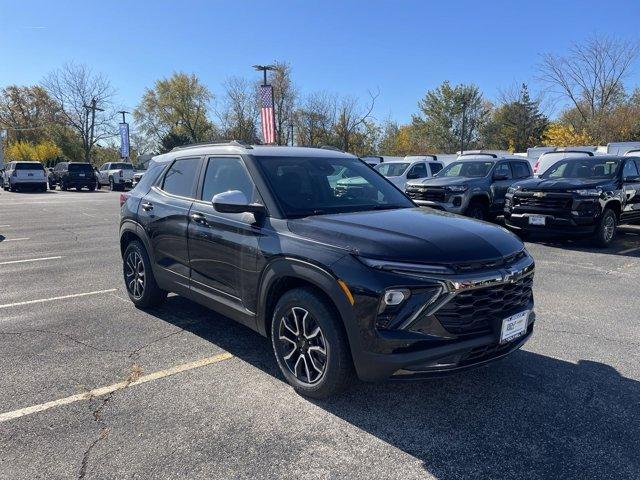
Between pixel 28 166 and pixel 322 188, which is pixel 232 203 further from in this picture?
pixel 28 166

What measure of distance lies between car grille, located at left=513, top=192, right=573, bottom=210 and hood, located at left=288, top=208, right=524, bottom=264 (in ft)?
21.8

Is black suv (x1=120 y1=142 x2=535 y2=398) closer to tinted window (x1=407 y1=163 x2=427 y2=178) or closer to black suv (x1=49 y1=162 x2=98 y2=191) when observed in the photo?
tinted window (x1=407 y1=163 x2=427 y2=178)

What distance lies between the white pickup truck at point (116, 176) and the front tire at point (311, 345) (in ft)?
112

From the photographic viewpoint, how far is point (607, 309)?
→ 566 cm

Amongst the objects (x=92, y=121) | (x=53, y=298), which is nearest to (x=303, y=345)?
(x=53, y=298)

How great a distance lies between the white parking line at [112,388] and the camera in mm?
3340

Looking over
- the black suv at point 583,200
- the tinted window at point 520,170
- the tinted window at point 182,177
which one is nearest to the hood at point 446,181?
the black suv at point 583,200

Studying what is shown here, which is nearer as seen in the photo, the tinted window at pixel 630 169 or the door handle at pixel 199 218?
the door handle at pixel 199 218

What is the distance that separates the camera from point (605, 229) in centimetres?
968

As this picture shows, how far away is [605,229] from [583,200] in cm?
90

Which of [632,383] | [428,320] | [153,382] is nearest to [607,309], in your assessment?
[632,383]

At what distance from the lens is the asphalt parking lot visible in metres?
2.78

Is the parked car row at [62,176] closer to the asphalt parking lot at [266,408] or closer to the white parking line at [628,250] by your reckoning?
the white parking line at [628,250]

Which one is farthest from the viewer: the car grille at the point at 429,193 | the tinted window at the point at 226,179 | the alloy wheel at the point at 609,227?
the car grille at the point at 429,193
